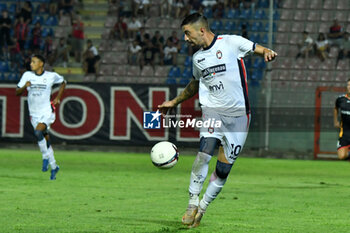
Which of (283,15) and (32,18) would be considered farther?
(32,18)

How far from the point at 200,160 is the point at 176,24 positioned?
1917cm

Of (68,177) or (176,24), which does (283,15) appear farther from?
(68,177)

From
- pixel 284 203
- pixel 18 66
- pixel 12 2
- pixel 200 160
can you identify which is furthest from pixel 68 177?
pixel 12 2

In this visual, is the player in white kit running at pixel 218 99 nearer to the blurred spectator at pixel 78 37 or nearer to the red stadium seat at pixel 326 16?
the red stadium seat at pixel 326 16

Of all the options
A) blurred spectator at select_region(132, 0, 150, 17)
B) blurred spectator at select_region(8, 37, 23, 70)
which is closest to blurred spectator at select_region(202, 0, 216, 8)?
blurred spectator at select_region(132, 0, 150, 17)

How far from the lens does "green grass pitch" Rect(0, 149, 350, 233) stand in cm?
804

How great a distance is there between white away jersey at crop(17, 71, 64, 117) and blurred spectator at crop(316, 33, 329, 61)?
39.4 feet

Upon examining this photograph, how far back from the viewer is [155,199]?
10773 mm

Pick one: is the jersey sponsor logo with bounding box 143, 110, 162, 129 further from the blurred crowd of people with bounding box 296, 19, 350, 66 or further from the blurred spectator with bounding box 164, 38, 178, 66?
the blurred spectator with bounding box 164, 38, 178, 66

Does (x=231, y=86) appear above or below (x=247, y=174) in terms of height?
above

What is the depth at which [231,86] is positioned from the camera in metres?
7.93

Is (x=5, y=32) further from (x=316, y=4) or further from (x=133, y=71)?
(x=316, y=4)

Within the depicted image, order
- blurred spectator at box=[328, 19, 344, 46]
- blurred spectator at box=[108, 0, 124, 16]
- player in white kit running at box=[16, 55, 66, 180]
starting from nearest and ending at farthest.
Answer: player in white kit running at box=[16, 55, 66, 180] < blurred spectator at box=[328, 19, 344, 46] < blurred spectator at box=[108, 0, 124, 16]

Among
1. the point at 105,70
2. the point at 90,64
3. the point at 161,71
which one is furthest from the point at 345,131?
the point at 90,64
